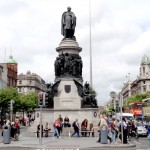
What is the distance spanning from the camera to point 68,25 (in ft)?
132

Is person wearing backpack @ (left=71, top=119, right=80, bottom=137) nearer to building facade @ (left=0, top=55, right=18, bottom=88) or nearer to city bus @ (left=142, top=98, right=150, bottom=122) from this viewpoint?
city bus @ (left=142, top=98, right=150, bottom=122)

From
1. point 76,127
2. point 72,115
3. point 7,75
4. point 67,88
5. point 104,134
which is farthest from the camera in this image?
point 7,75

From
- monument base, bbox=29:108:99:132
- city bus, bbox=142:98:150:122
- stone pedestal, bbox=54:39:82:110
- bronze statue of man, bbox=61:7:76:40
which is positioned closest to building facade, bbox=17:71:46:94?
city bus, bbox=142:98:150:122

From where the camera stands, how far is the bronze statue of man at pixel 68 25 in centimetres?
4031

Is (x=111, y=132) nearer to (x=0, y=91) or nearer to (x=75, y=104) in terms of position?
(x=75, y=104)

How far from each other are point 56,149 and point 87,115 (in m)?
15.0

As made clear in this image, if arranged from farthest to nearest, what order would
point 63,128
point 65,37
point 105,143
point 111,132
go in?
point 65,37
point 63,128
point 111,132
point 105,143

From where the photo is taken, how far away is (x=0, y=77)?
110 m

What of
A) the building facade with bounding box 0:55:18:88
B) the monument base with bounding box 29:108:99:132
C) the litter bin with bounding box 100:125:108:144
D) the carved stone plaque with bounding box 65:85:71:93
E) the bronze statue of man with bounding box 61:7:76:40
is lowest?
the litter bin with bounding box 100:125:108:144

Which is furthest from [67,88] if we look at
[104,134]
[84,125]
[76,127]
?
[104,134]

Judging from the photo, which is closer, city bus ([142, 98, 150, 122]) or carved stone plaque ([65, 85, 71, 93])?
carved stone plaque ([65, 85, 71, 93])

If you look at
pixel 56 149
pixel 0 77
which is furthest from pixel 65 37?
pixel 0 77

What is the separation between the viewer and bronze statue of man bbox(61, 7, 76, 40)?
4031 centimetres

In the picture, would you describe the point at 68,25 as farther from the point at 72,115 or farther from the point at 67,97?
the point at 72,115
